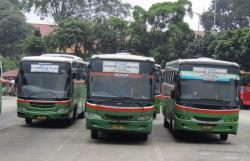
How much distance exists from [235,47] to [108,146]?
37.1 m

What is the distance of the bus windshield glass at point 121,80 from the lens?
18.2 m

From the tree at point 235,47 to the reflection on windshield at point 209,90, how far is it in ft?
105

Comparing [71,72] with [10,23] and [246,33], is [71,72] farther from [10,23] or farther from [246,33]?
[10,23]

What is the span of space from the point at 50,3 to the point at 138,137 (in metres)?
55.5

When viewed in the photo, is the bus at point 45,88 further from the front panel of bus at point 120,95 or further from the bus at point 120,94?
the front panel of bus at point 120,95

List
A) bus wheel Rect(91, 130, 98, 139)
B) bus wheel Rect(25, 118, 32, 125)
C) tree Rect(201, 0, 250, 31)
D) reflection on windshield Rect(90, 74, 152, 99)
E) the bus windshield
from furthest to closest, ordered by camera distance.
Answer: tree Rect(201, 0, 250, 31) → bus wheel Rect(25, 118, 32, 125) → the bus windshield → bus wheel Rect(91, 130, 98, 139) → reflection on windshield Rect(90, 74, 152, 99)

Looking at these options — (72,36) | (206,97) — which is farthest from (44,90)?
(72,36)

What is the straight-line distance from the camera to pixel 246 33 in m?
51.9

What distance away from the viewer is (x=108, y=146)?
17422 millimetres

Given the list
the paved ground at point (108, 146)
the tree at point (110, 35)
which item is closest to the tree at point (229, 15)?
the tree at point (110, 35)

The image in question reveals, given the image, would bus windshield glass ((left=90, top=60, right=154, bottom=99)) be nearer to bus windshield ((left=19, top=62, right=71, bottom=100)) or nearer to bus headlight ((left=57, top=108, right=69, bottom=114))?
bus headlight ((left=57, top=108, right=69, bottom=114))

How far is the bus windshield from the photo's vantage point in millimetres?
23109

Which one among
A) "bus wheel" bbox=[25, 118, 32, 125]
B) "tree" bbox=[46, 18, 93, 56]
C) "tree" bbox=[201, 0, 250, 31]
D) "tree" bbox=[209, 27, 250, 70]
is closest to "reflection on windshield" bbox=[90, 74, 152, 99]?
"bus wheel" bbox=[25, 118, 32, 125]

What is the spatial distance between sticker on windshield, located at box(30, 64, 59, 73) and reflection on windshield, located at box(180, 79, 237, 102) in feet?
19.9
